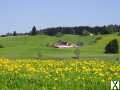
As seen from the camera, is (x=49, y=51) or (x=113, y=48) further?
(x=49, y=51)

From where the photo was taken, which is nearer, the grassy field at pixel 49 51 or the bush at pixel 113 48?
the grassy field at pixel 49 51

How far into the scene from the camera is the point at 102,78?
498 inches

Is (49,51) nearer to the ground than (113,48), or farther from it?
nearer to the ground

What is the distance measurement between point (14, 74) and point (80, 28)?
131029mm

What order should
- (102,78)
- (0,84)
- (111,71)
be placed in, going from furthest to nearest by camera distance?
1. (111,71)
2. (102,78)
3. (0,84)

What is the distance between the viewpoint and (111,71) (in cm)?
1509

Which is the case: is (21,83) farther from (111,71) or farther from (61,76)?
(111,71)

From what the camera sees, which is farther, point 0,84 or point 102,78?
point 102,78

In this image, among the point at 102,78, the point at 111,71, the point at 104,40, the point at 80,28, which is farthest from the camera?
the point at 80,28

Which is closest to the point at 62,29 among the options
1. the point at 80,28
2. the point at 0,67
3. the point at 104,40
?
the point at 80,28

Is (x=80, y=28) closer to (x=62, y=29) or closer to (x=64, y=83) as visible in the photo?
(x=62, y=29)

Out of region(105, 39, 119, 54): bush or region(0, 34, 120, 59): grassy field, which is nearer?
region(0, 34, 120, 59): grassy field

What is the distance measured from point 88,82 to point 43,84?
1122 mm

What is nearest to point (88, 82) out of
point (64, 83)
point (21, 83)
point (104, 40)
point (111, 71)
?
point (64, 83)
